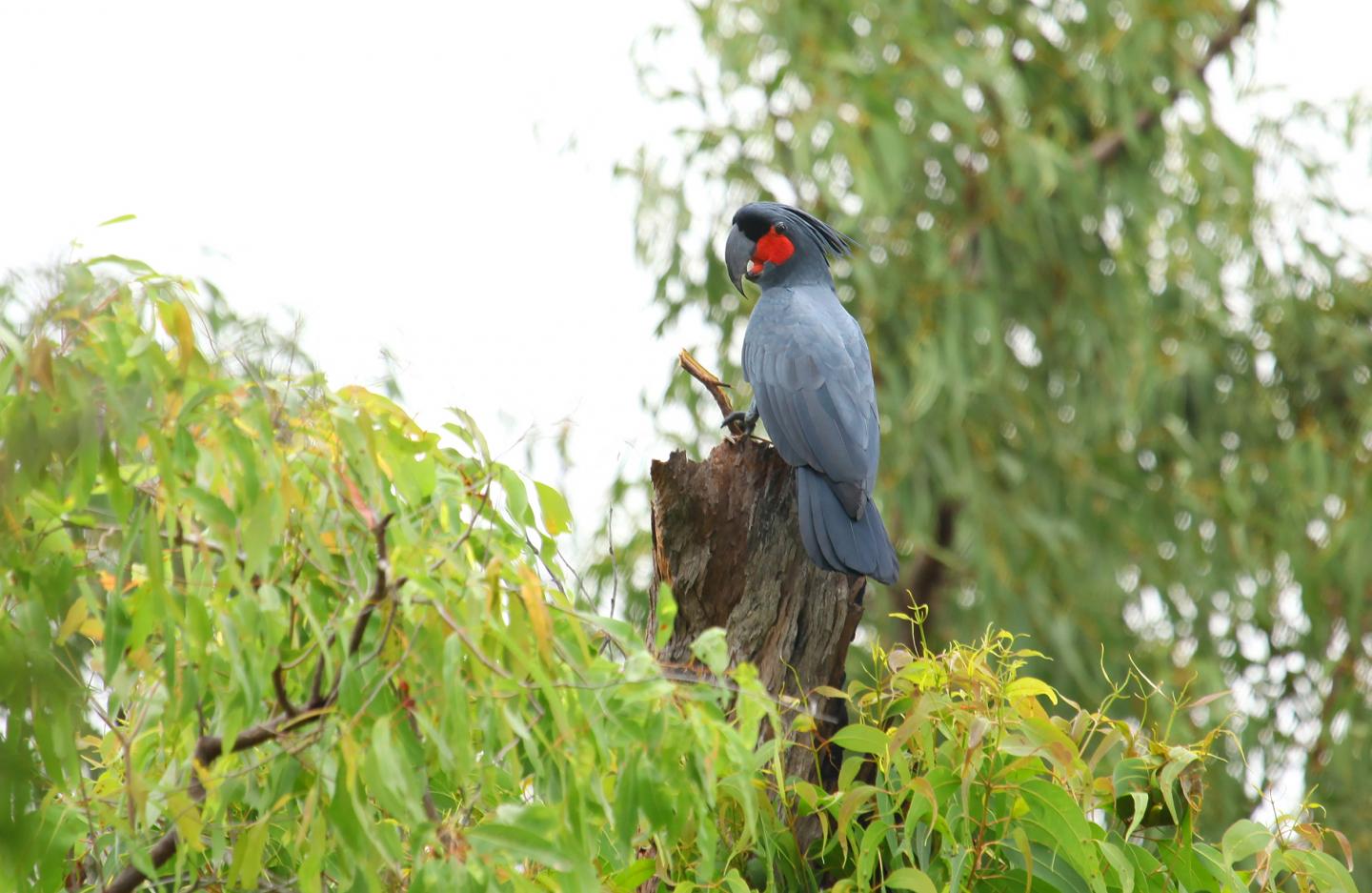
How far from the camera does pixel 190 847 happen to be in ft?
4.83

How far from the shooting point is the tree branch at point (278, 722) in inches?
57.5

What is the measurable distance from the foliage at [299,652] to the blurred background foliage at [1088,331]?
3389 millimetres

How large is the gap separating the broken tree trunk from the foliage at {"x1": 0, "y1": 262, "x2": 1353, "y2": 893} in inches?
21.2

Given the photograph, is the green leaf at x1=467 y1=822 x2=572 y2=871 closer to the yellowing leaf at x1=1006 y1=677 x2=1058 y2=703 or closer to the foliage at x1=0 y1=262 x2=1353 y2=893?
the foliage at x1=0 y1=262 x2=1353 y2=893

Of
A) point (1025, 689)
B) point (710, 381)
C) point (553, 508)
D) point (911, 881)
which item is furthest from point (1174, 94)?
point (553, 508)

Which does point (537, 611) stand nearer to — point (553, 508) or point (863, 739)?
point (553, 508)

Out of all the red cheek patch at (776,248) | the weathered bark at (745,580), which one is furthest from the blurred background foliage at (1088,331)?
the weathered bark at (745,580)

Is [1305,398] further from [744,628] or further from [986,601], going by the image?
[744,628]

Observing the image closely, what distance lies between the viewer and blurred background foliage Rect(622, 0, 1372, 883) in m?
5.12

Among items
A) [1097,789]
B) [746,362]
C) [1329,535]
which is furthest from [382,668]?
[1329,535]

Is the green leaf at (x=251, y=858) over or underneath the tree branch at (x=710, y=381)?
underneath

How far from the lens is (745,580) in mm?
2539

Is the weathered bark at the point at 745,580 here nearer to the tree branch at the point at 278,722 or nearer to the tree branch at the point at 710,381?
the tree branch at the point at 710,381

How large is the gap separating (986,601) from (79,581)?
12.7ft
